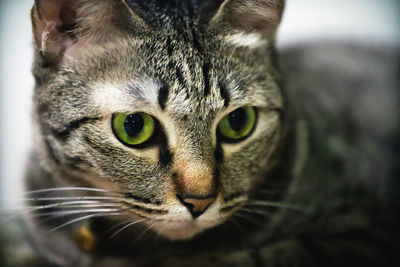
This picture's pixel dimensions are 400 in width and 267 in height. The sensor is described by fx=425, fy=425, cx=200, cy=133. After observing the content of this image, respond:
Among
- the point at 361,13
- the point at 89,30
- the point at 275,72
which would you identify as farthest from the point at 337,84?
the point at 89,30

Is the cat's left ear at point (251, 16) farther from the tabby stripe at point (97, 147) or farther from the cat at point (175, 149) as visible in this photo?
the tabby stripe at point (97, 147)

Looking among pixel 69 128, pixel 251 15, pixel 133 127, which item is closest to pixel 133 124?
pixel 133 127

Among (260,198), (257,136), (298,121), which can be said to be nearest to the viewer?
(257,136)

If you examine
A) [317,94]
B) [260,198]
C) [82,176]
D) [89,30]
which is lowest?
[260,198]

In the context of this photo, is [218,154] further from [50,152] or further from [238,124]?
[50,152]

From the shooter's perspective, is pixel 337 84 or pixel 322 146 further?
pixel 337 84

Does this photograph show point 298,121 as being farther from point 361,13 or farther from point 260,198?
point 361,13
